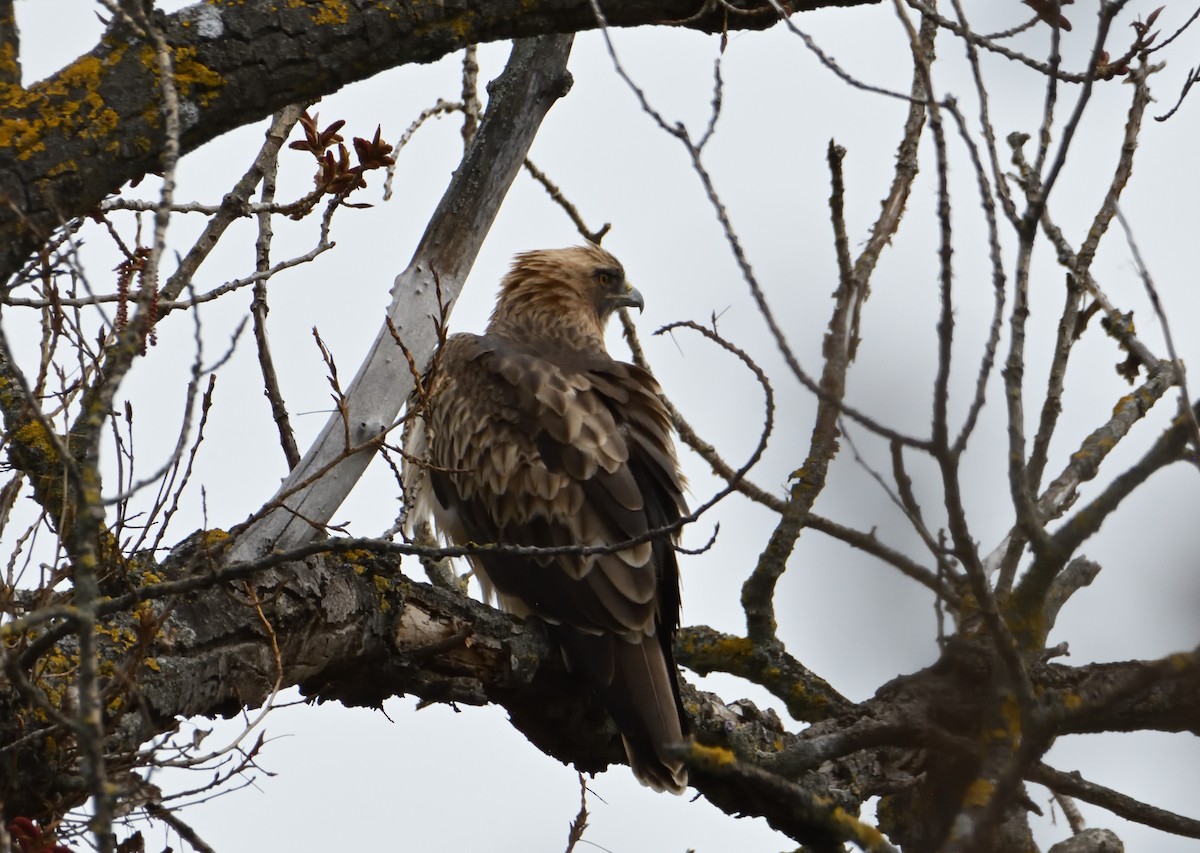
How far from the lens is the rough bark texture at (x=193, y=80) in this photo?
290 cm

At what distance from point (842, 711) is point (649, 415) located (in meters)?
1.59

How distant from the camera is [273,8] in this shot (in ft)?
10.3

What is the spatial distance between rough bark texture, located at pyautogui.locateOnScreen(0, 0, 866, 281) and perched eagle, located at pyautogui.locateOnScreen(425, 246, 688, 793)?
1322mm

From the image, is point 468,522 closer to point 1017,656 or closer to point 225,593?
point 225,593

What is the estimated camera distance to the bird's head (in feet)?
22.2

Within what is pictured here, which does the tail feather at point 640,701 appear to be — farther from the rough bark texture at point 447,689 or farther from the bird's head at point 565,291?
the bird's head at point 565,291

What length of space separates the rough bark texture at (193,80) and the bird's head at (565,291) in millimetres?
3325

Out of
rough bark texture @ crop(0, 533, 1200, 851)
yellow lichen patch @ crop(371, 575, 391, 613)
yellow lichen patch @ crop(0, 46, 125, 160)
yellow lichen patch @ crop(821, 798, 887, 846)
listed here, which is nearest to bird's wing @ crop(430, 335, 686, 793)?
rough bark texture @ crop(0, 533, 1200, 851)

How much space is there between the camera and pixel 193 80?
10.0 ft

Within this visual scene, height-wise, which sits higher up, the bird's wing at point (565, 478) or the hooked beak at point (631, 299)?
the hooked beak at point (631, 299)

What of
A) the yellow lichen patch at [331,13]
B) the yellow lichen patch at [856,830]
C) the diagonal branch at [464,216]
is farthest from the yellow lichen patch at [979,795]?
the diagonal branch at [464,216]

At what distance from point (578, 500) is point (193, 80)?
8.14ft

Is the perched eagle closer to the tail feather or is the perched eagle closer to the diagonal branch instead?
the tail feather

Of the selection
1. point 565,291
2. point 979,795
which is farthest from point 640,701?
point 565,291
